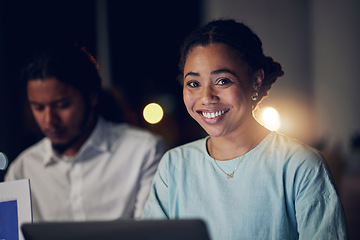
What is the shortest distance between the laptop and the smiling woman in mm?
453

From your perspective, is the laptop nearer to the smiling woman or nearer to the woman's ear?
the smiling woman

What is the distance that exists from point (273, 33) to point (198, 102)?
5798 millimetres

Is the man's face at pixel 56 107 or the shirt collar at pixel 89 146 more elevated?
the man's face at pixel 56 107

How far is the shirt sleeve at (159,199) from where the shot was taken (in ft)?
4.20

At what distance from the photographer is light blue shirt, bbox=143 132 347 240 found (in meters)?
1.06

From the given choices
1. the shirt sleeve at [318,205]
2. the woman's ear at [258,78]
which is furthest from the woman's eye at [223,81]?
the shirt sleeve at [318,205]

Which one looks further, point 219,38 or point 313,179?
point 219,38

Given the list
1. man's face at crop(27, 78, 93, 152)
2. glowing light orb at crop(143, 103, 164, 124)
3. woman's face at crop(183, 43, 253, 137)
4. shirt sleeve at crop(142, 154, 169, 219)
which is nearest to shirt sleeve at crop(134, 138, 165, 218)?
man's face at crop(27, 78, 93, 152)

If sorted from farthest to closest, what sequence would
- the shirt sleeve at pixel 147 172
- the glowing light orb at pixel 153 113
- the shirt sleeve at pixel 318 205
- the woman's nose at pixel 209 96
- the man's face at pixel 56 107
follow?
the glowing light orb at pixel 153 113 < the shirt sleeve at pixel 147 172 < the man's face at pixel 56 107 < the woman's nose at pixel 209 96 < the shirt sleeve at pixel 318 205

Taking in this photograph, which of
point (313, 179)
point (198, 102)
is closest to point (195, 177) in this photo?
point (198, 102)

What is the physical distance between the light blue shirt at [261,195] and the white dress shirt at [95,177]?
54cm

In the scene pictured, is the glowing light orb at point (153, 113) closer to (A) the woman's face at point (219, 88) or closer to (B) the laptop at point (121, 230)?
(A) the woman's face at point (219, 88)

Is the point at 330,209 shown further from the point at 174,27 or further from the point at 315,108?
the point at 315,108

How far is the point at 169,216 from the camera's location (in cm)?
128
